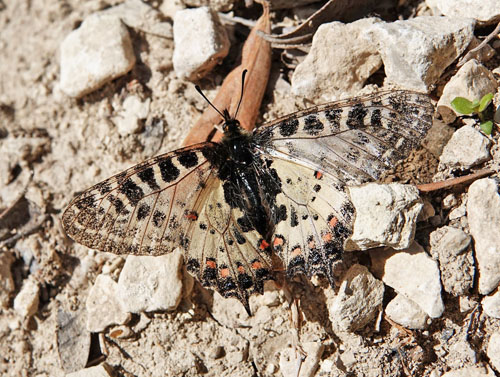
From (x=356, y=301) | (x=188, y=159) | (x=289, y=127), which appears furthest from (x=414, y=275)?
(x=188, y=159)

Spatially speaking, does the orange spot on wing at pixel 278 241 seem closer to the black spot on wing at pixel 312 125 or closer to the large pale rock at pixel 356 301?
the large pale rock at pixel 356 301

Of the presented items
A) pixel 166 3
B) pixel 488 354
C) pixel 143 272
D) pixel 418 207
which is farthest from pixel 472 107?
pixel 166 3

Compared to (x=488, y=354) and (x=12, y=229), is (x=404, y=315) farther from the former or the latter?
(x=12, y=229)

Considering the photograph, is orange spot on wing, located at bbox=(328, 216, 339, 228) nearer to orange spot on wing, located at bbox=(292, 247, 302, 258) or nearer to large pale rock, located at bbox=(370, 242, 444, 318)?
orange spot on wing, located at bbox=(292, 247, 302, 258)

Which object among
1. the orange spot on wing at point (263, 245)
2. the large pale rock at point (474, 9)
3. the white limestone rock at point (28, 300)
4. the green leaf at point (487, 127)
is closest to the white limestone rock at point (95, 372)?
the white limestone rock at point (28, 300)

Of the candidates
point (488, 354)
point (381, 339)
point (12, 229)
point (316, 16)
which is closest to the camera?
point (488, 354)

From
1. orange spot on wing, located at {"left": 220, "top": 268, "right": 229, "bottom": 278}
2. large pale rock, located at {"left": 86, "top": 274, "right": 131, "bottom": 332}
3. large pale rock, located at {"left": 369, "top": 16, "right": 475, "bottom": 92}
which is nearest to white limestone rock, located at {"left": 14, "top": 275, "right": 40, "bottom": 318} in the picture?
large pale rock, located at {"left": 86, "top": 274, "right": 131, "bottom": 332}

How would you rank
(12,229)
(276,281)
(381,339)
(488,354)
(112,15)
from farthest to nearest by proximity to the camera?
(112,15) → (12,229) → (276,281) → (381,339) → (488,354)
